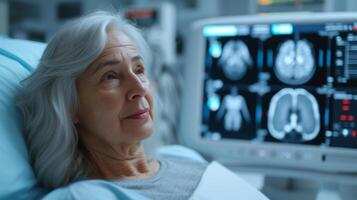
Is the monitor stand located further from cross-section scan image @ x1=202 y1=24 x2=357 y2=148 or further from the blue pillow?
the blue pillow

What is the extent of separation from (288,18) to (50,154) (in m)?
0.82

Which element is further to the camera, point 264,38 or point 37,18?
point 37,18

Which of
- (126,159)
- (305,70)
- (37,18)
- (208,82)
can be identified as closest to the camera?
(126,159)

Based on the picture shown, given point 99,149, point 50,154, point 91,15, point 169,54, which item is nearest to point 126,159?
point 99,149

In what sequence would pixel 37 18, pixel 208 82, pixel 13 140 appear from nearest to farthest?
pixel 13 140 < pixel 208 82 < pixel 37 18

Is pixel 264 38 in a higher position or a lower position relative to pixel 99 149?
higher

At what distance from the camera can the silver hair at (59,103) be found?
37.9 inches

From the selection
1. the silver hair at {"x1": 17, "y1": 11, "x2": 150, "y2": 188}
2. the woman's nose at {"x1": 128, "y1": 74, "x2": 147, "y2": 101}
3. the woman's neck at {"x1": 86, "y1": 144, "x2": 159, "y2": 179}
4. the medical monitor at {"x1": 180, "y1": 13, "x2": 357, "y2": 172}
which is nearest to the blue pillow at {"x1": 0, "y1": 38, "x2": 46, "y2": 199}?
the silver hair at {"x1": 17, "y1": 11, "x2": 150, "y2": 188}

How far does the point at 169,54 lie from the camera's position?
2.85 m

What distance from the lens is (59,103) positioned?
966 millimetres

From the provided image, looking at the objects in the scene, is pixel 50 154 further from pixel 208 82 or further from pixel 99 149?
pixel 208 82

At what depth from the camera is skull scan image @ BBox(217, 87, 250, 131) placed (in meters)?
1.33

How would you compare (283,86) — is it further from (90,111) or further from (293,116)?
(90,111)

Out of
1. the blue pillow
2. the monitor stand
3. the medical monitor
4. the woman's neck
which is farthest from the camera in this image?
the monitor stand
